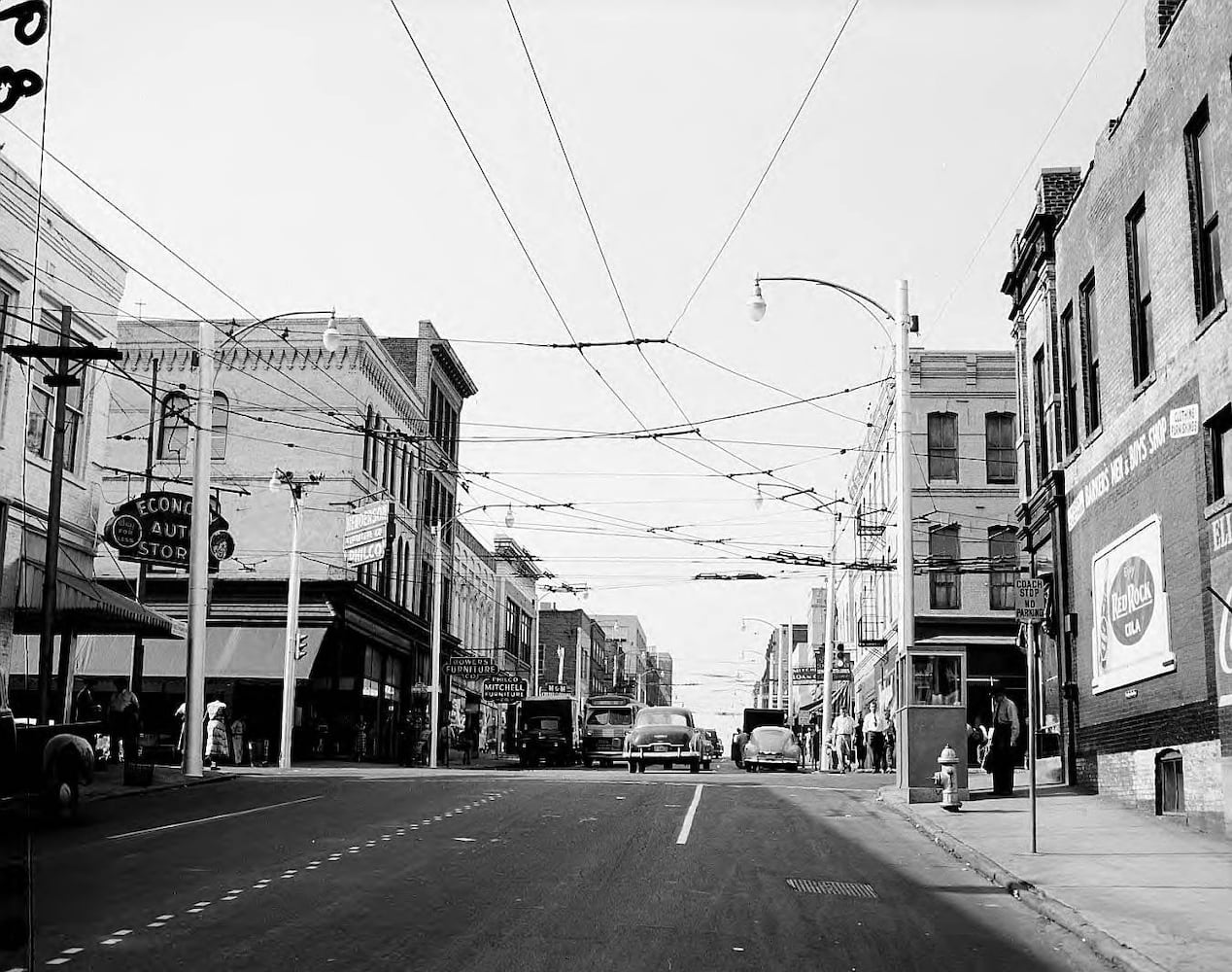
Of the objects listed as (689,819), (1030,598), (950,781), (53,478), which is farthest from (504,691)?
(1030,598)

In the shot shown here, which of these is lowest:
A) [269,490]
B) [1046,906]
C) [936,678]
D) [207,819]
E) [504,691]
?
Result: [1046,906]

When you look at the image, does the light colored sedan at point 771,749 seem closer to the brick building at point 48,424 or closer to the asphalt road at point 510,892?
the brick building at point 48,424

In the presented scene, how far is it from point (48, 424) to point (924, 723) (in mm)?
16466

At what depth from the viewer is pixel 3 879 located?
6348 millimetres

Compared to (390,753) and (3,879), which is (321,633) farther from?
(3,879)

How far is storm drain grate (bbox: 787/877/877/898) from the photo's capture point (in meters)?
12.3

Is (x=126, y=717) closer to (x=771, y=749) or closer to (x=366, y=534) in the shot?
(x=366, y=534)

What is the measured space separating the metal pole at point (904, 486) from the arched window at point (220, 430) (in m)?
26.6

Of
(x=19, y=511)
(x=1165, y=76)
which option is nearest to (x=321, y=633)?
(x=19, y=511)

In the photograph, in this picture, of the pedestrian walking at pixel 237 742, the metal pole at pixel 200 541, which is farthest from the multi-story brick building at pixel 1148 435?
the pedestrian walking at pixel 237 742

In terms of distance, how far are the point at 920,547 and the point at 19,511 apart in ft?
106

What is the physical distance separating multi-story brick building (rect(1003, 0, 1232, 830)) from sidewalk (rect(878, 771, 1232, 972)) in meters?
0.86

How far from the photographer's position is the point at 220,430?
45250 mm

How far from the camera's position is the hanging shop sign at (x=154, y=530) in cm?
2958
